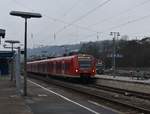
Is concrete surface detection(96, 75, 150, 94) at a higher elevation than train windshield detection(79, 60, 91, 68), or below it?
below

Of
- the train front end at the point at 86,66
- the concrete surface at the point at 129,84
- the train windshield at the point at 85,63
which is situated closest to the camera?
the concrete surface at the point at 129,84

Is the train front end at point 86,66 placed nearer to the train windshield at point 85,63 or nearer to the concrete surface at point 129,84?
the train windshield at point 85,63

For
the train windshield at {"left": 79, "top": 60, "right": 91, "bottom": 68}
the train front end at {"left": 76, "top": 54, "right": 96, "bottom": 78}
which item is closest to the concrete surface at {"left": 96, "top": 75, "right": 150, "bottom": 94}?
the train front end at {"left": 76, "top": 54, "right": 96, "bottom": 78}

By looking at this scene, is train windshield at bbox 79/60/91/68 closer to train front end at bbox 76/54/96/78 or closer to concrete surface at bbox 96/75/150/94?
train front end at bbox 76/54/96/78

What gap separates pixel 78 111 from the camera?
17.3m

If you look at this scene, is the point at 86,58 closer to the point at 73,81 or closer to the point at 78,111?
the point at 73,81

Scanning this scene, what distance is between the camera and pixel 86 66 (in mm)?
44312

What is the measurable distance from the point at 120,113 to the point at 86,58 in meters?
27.9

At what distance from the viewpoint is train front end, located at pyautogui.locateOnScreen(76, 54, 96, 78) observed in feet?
143

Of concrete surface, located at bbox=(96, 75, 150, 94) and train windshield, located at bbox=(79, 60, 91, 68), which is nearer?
concrete surface, located at bbox=(96, 75, 150, 94)

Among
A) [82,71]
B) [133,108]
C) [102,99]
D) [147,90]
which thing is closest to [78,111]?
[133,108]

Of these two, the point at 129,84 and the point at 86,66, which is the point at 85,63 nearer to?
the point at 86,66

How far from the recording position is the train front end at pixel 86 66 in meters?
43.7

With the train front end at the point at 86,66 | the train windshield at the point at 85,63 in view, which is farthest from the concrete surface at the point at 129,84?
the train windshield at the point at 85,63
